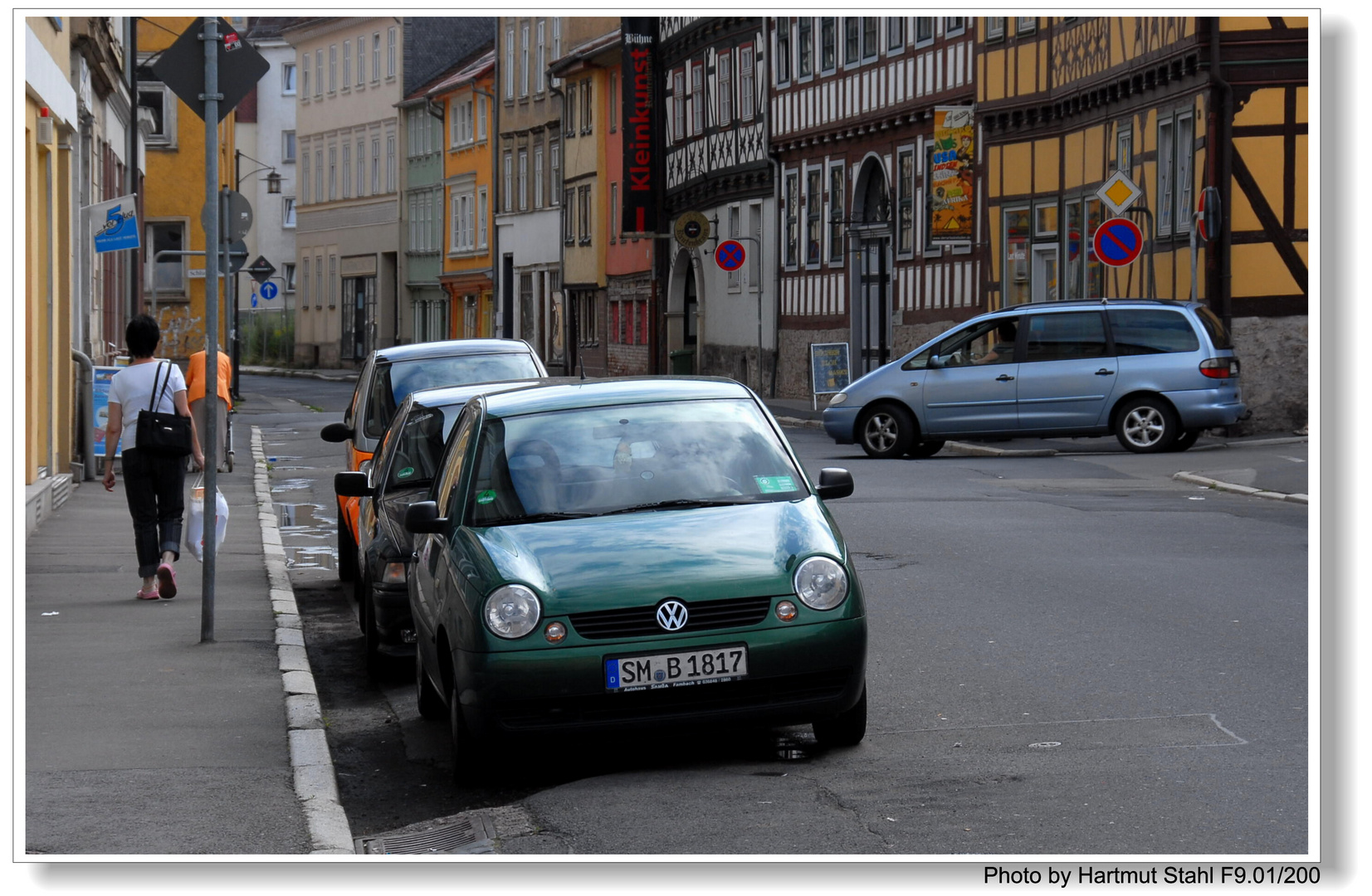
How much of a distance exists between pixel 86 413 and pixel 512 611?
54.5 feet

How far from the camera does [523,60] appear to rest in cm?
7319

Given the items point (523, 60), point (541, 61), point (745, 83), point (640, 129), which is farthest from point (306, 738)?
point (523, 60)

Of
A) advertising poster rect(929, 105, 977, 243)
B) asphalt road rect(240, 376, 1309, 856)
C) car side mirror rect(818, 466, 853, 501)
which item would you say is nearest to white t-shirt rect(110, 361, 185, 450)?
asphalt road rect(240, 376, 1309, 856)

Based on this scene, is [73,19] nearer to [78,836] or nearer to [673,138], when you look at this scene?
[78,836]

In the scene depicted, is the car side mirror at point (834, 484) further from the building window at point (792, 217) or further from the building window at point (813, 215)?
the building window at point (792, 217)

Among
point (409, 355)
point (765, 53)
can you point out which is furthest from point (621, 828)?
point (765, 53)

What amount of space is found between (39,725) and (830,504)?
10.9 meters

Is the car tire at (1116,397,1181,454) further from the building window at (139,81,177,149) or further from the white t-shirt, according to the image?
the building window at (139,81,177,149)

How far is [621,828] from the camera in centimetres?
688

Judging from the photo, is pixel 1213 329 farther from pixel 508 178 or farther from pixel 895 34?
pixel 508 178

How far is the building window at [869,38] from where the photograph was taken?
40250 mm

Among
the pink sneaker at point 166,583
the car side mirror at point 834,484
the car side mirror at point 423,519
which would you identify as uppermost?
the car side mirror at point 834,484

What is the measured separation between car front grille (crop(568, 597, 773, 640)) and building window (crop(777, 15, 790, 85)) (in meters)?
38.7

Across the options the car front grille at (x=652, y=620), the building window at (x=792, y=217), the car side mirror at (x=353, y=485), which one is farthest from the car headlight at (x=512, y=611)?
the building window at (x=792, y=217)
